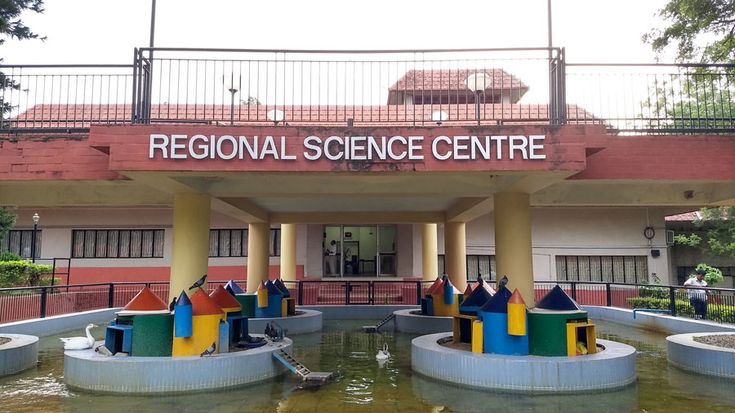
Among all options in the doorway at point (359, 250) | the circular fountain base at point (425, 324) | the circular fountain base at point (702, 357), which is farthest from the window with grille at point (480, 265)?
the circular fountain base at point (702, 357)

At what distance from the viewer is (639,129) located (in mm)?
9977

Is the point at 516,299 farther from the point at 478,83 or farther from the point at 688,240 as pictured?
the point at 688,240

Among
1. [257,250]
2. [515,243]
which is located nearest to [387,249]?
[257,250]

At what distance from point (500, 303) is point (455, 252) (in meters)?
10.4

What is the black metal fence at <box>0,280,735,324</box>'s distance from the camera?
13328 mm

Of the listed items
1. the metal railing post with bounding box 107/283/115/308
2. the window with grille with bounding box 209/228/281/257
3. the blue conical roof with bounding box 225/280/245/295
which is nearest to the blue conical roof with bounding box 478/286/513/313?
the blue conical roof with bounding box 225/280/245/295

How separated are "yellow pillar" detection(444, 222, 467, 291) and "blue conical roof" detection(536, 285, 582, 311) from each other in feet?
32.2

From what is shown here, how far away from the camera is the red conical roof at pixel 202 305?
8.70 metres

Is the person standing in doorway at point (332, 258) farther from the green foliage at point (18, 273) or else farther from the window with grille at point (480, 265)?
the green foliage at point (18, 273)

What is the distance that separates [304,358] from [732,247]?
19834 mm

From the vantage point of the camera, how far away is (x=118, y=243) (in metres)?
24.9

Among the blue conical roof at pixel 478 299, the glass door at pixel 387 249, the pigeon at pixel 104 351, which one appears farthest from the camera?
the glass door at pixel 387 249

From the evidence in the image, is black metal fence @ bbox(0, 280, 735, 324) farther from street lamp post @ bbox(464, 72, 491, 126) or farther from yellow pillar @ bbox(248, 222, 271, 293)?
street lamp post @ bbox(464, 72, 491, 126)

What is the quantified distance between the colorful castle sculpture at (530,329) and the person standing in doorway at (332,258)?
1595cm
